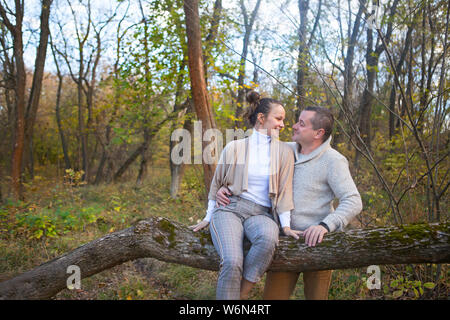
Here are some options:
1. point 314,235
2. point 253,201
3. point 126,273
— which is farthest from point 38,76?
point 314,235

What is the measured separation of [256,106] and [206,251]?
1.20 m

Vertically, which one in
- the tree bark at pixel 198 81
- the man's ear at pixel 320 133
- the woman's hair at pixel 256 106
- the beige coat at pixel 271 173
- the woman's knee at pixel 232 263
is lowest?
the woman's knee at pixel 232 263

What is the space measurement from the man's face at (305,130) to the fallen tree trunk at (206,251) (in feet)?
2.32

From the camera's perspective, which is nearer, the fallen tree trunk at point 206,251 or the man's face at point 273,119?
the fallen tree trunk at point 206,251

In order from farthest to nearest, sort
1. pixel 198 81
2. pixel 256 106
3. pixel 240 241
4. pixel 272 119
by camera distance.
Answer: pixel 198 81 < pixel 256 106 < pixel 272 119 < pixel 240 241

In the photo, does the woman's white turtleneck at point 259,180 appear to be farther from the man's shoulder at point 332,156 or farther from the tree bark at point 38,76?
the tree bark at point 38,76

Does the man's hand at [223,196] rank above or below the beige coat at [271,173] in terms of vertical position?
below

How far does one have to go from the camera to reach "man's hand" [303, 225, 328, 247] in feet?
7.26

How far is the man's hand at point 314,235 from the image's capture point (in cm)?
221

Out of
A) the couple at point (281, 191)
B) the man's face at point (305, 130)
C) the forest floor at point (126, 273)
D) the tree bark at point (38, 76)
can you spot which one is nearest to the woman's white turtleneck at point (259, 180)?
the couple at point (281, 191)

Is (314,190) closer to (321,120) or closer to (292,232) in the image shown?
(292,232)

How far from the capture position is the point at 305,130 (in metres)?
2.49

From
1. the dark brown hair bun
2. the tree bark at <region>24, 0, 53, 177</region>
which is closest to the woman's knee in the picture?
the dark brown hair bun

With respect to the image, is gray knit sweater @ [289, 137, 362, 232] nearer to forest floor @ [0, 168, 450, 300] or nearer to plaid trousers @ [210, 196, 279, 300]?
plaid trousers @ [210, 196, 279, 300]
